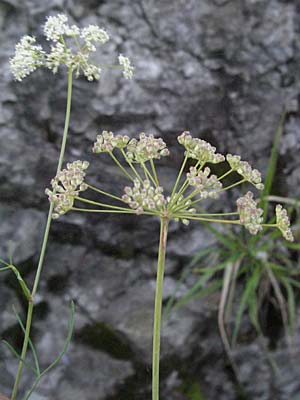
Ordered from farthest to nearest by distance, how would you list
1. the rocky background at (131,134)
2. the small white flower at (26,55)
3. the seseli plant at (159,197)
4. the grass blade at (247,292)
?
1. the grass blade at (247,292)
2. the rocky background at (131,134)
3. the small white flower at (26,55)
4. the seseli plant at (159,197)

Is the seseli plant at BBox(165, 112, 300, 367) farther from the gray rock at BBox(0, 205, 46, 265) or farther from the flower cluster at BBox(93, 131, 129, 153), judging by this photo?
the flower cluster at BBox(93, 131, 129, 153)

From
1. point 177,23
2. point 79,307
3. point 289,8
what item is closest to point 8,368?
point 79,307

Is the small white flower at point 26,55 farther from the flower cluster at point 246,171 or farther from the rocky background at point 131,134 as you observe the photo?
the rocky background at point 131,134

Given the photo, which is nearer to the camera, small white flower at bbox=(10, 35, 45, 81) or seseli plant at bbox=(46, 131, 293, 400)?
seseli plant at bbox=(46, 131, 293, 400)

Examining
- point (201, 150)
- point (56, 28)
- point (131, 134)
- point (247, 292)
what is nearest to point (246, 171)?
point (201, 150)

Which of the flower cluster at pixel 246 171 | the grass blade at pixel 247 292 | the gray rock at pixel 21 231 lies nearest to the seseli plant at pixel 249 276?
the grass blade at pixel 247 292

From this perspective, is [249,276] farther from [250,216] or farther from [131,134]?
[250,216]

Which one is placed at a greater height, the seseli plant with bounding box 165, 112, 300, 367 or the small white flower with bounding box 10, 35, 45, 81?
the small white flower with bounding box 10, 35, 45, 81

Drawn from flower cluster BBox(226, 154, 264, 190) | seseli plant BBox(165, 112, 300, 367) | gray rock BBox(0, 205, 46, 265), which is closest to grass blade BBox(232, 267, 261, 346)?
seseli plant BBox(165, 112, 300, 367)

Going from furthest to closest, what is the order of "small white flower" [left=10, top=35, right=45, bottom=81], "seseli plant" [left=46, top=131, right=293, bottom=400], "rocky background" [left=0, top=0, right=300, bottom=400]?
"rocky background" [left=0, top=0, right=300, bottom=400] < "small white flower" [left=10, top=35, right=45, bottom=81] < "seseli plant" [left=46, top=131, right=293, bottom=400]

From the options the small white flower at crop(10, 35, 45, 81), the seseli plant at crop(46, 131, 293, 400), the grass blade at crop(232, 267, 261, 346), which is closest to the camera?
the seseli plant at crop(46, 131, 293, 400)
